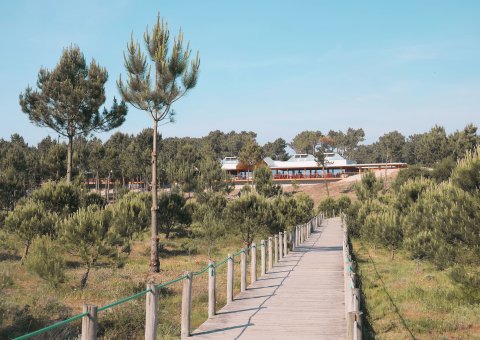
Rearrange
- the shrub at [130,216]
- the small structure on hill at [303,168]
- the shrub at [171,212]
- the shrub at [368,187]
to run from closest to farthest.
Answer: the shrub at [130,216]
the shrub at [171,212]
the shrub at [368,187]
the small structure on hill at [303,168]

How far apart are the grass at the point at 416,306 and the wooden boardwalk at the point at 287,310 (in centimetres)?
142

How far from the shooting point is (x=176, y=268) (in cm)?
2755

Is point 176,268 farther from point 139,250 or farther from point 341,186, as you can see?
point 341,186

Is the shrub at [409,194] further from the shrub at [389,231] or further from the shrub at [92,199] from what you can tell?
the shrub at [92,199]

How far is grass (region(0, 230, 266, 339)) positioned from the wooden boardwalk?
1.86m

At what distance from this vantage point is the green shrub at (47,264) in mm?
20250

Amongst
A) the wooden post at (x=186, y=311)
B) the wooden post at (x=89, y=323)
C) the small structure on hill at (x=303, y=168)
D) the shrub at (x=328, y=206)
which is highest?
the small structure on hill at (x=303, y=168)

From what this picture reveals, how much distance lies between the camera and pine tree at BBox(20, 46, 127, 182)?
37031 millimetres

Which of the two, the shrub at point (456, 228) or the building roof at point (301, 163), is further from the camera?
the building roof at point (301, 163)

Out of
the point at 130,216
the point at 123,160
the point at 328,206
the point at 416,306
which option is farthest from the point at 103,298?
the point at 123,160

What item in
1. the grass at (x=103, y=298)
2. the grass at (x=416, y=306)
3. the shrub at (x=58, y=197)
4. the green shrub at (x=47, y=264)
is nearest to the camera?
the grass at (x=416, y=306)

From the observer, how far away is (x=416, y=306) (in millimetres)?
15664

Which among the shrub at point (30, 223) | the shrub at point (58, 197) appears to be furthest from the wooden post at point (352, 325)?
the shrub at point (58, 197)

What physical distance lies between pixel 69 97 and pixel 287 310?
101ft
